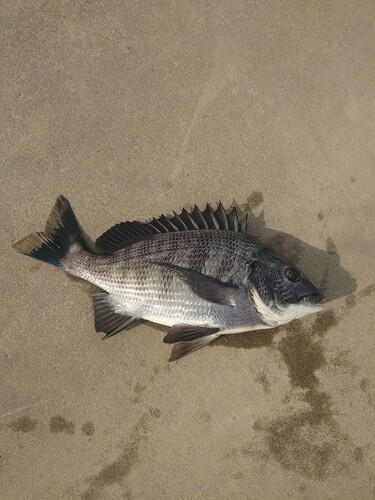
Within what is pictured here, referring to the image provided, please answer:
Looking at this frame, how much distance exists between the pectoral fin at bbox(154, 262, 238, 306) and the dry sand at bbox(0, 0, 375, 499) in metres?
0.68

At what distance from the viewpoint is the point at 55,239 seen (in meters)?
3.85

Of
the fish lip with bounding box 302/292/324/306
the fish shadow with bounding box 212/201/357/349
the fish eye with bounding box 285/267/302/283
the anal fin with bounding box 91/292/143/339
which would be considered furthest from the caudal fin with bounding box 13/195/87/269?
the fish lip with bounding box 302/292/324/306

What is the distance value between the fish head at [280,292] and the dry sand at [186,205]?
1.81 feet

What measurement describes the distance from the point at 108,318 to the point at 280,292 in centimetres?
166

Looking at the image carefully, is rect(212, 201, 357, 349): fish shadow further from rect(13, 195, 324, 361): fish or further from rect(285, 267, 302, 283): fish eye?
rect(285, 267, 302, 283): fish eye

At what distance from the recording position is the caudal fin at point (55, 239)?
3807 mm

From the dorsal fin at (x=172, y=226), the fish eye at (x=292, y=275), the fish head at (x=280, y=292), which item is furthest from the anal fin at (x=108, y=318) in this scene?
the fish eye at (x=292, y=275)

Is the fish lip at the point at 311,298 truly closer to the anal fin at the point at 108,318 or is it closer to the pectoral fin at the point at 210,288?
the pectoral fin at the point at 210,288

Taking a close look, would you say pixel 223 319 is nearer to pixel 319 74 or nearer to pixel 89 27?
pixel 319 74

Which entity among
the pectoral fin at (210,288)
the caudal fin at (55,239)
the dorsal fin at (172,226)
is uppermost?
the caudal fin at (55,239)

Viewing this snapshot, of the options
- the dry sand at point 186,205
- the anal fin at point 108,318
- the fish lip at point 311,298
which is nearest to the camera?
the fish lip at point 311,298

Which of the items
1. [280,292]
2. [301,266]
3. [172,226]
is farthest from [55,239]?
[301,266]

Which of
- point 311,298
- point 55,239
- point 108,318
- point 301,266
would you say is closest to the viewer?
point 311,298

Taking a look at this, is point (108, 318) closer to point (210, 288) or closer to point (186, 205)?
point (210, 288)
